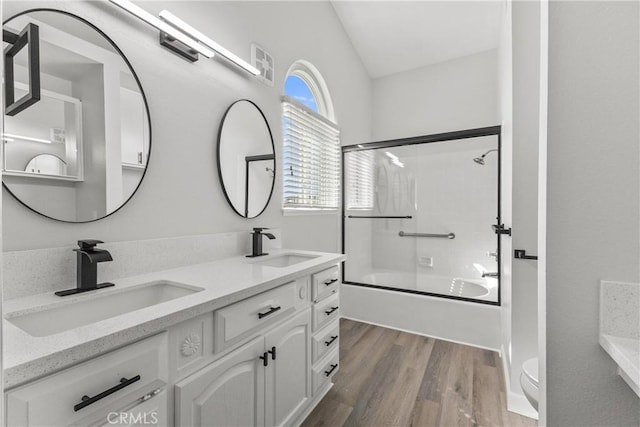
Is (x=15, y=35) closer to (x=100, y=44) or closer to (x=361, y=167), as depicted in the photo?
(x=100, y=44)

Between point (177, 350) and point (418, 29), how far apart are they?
11.1ft

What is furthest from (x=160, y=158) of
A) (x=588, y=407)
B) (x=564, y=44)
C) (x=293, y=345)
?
(x=588, y=407)

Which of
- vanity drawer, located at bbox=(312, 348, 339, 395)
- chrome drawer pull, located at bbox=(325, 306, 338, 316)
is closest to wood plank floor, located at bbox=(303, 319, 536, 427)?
vanity drawer, located at bbox=(312, 348, 339, 395)

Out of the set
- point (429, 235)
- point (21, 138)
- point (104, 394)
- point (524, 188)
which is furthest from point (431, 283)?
point (21, 138)

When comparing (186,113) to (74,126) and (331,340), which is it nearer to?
(74,126)

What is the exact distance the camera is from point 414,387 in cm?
190

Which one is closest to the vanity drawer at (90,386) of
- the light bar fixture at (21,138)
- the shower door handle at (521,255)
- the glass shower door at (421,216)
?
the light bar fixture at (21,138)

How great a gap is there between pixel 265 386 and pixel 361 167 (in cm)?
242

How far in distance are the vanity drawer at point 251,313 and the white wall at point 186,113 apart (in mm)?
566

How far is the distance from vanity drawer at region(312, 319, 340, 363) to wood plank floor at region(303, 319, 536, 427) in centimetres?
30

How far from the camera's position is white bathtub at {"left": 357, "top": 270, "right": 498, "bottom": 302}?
2.94 m

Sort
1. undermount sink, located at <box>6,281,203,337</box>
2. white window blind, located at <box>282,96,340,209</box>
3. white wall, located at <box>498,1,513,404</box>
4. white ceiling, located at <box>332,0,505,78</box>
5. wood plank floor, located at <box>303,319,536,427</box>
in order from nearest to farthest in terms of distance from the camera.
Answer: undermount sink, located at <box>6,281,203,337</box> < wood plank floor, located at <box>303,319,536,427</box> < white wall, located at <box>498,1,513,404</box> < white window blind, located at <box>282,96,340,209</box> < white ceiling, located at <box>332,0,505,78</box>

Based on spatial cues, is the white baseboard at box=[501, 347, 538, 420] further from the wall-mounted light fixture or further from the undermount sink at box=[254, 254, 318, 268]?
the wall-mounted light fixture

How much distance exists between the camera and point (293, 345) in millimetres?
1423
